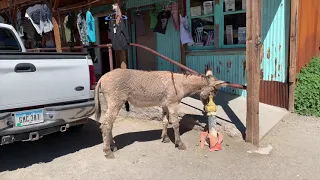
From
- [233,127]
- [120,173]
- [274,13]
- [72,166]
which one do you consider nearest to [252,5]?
[233,127]

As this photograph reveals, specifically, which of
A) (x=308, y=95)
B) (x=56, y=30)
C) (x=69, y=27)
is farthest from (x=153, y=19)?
(x=308, y=95)

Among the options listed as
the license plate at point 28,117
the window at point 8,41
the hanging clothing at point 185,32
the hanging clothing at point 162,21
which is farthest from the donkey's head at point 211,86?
the hanging clothing at point 162,21

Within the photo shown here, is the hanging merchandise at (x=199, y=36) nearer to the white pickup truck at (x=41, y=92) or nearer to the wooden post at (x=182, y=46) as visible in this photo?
the wooden post at (x=182, y=46)

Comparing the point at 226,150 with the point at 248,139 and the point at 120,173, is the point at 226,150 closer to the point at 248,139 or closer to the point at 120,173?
the point at 248,139

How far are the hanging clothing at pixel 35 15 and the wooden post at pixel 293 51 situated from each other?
7.52 metres

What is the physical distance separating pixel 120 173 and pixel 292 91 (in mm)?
4458

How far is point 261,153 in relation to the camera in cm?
445

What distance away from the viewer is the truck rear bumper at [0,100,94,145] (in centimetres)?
364

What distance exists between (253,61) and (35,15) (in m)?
7.69

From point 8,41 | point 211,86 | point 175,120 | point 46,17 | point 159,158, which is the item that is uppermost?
point 46,17

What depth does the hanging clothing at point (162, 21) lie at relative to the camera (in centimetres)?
808

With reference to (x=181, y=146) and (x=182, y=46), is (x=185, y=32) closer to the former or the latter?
(x=182, y=46)

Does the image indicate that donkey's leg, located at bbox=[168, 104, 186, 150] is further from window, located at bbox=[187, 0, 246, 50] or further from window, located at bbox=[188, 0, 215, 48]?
window, located at bbox=[188, 0, 215, 48]

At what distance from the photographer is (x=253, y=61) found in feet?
14.8
